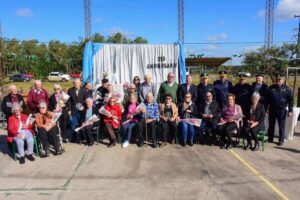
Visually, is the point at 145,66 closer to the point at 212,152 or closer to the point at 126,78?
the point at 126,78

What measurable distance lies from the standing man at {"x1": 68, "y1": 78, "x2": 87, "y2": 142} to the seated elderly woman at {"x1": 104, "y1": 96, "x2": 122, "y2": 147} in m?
0.65

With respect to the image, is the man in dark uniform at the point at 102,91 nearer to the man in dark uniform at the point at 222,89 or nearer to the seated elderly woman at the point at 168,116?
the seated elderly woman at the point at 168,116

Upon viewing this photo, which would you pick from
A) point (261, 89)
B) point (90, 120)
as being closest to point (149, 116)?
point (90, 120)

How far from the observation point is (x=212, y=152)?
22.3 ft

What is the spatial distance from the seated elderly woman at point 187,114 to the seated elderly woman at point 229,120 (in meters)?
0.63

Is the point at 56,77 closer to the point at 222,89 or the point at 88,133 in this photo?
the point at 88,133

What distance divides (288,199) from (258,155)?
2.17 metres

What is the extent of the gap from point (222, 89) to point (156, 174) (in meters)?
3.31

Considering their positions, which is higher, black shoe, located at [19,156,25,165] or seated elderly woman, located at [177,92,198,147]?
seated elderly woman, located at [177,92,198,147]

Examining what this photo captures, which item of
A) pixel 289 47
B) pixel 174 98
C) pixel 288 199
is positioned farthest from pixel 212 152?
pixel 289 47

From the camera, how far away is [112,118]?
24.4ft

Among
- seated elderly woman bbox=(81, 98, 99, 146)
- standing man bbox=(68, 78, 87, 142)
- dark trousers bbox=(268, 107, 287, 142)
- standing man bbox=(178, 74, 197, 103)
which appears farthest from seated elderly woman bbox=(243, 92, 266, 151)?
standing man bbox=(68, 78, 87, 142)

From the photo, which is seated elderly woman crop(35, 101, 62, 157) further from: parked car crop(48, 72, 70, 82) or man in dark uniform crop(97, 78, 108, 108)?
parked car crop(48, 72, 70, 82)

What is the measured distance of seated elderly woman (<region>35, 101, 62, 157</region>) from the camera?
657cm
